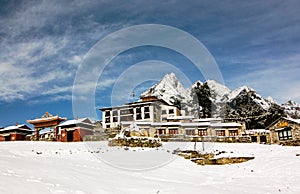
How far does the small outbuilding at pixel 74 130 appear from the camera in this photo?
119ft

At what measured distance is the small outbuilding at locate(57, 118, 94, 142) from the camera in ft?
119

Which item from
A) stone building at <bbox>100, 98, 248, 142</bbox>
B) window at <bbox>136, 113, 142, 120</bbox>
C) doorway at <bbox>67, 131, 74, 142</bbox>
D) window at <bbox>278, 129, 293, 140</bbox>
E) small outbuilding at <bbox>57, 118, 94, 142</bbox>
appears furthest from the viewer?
window at <bbox>136, 113, 142, 120</bbox>

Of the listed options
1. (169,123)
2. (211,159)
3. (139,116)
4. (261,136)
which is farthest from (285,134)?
(139,116)

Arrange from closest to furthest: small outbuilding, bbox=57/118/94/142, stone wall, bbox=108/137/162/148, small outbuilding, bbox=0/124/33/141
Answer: stone wall, bbox=108/137/162/148 → small outbuilding, bbox=57/118/94/142 → small outbuilding, bbox=0/124/33/141

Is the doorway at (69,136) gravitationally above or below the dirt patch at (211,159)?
above

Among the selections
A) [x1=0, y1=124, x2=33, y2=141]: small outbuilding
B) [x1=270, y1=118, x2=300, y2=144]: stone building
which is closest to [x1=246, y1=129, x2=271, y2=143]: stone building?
[x1=270, y1=118, x2=300, y2=144]: stone building

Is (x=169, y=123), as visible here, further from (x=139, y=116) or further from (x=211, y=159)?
A: (x=211, y=159)

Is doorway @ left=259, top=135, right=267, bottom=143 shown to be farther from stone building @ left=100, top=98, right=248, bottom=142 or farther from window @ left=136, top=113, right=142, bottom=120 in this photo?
window @ left=136, top=113, right=142, bottom=120

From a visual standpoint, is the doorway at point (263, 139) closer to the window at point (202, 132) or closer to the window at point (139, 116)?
the window at point (202, 132)

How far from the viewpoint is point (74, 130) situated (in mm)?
36375

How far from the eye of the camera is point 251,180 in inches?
637

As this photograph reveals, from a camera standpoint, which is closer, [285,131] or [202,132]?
[285,131]

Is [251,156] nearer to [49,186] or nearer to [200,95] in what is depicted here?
[49,186]

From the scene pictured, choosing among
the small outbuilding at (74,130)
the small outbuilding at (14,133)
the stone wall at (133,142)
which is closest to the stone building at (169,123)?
the stone wall at (133,142)
